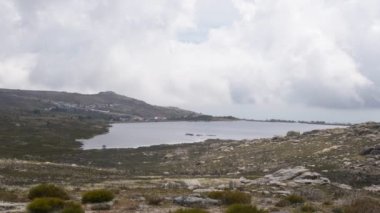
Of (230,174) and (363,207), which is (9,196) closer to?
(363,207)

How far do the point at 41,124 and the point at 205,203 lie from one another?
16534 centimetres

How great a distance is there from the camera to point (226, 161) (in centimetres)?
6644

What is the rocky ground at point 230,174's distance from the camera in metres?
27.4

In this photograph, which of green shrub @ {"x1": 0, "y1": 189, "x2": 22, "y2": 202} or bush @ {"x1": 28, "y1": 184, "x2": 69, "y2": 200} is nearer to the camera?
bush @ {"x1": 28, "y1": 184, "x2": 69, "y2": 200}

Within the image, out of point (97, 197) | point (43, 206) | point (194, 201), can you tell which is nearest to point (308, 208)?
point (194, 201)

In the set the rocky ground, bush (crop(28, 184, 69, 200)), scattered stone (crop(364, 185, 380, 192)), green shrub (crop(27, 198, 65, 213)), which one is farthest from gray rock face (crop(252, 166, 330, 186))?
green shrub (crop(27, 198, 65, 213))

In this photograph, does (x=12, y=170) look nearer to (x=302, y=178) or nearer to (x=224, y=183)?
(x=224, y=183)

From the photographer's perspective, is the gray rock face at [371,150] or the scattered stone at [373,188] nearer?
the scattered stone at [373,188]

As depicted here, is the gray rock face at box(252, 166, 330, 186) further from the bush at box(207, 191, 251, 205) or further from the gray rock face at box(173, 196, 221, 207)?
the gray rock face at box(173, 196, 221, 207)

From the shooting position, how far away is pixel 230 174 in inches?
2101

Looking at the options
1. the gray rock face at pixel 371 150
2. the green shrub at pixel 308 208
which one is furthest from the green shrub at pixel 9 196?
the gray rock face at pixel 371 150

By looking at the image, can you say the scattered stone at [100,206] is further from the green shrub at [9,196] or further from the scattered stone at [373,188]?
the scattered stone at [373,188]

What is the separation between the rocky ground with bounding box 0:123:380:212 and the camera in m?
27.4

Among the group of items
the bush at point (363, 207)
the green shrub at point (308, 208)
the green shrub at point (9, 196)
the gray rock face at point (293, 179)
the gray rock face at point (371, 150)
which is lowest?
the green shrub at point (9, 196)
